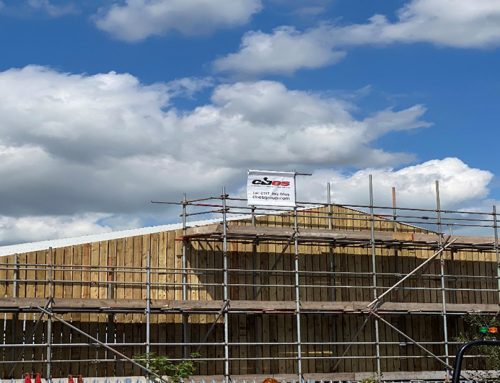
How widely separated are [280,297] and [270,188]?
11.0ft

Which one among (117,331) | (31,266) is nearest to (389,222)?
(117,331)

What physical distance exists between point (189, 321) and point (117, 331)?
2181 millimetres

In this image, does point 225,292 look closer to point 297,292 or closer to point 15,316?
point 297,292

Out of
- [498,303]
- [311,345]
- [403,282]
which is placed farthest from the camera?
[498,303]

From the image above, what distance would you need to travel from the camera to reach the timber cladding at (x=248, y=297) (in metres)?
22.6

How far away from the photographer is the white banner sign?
25266 mm

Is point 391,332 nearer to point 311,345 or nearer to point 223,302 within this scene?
point 311,345

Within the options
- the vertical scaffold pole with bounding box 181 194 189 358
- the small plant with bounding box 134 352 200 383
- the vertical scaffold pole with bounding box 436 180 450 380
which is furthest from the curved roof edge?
the vertical scaffold pole with bounding box 436 180 450 380

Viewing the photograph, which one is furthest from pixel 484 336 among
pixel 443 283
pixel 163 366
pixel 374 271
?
pixel 163 366

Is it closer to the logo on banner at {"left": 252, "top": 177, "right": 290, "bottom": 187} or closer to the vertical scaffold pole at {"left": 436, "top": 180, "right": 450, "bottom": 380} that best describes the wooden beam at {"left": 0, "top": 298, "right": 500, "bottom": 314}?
the vertical scaffold pole at {"left": 436, "top": 180, "right": 450, "bottom": 380}

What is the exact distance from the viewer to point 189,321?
24.7 m

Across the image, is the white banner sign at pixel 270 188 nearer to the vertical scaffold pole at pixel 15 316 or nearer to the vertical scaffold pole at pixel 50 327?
the vertical scaffold pole at pixel 50 327

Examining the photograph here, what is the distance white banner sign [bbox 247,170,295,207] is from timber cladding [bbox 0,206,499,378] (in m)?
0.84

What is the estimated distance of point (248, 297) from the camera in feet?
84.3
